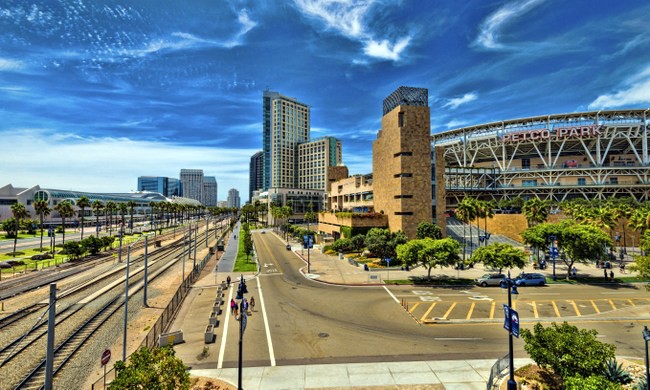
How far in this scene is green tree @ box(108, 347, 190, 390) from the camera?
1184 centimetres

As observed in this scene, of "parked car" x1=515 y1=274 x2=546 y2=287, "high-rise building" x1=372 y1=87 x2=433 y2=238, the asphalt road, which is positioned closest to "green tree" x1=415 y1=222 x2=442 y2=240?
"high-rise building" x1=372 y1=87 x2=433 y2=238

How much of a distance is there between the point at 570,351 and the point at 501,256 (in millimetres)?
25436

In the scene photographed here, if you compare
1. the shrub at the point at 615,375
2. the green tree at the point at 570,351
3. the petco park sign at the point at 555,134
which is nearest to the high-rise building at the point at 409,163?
the green tree at the point at 570,351

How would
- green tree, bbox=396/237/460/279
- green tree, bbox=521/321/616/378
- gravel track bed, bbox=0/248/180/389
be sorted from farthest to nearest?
green tree, bbox=396/237/460/279, gravel track bed, bbox=0/248/180/389, green tree, bbox=521/321/616/378

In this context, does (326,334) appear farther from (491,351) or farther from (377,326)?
(491,351)

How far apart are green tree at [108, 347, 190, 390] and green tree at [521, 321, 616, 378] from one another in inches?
691

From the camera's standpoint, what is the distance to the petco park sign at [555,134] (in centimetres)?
10175

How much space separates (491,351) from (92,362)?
27.5 m

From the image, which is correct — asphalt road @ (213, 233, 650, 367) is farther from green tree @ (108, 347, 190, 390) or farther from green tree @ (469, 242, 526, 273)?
green tree @ (108, 347, 190, 390)

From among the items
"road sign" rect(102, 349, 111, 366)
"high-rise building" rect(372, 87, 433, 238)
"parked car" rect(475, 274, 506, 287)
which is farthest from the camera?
"high-rise building" rect(372, 87, 433, 238)

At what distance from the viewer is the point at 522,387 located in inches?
675

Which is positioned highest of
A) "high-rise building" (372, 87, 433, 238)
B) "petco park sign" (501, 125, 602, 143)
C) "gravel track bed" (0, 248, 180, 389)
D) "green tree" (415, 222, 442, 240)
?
"petco park sign" (501, 125, 602, 143)

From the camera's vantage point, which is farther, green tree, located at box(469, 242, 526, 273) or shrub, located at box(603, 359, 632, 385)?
green tree, located at box(469, 242, 526, 273)

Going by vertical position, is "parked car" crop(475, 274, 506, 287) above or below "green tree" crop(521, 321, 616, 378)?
below
